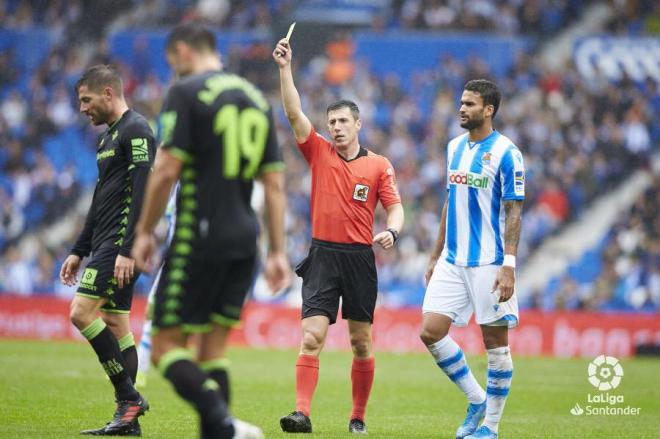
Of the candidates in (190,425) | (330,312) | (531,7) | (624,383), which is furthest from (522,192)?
(531,7)

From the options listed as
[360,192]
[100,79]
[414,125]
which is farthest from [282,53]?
[414,125]

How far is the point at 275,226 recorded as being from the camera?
6562 millimetres

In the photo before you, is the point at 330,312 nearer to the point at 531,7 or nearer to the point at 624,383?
the point at 624,383

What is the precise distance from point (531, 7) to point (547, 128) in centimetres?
497

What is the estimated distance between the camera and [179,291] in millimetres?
6398

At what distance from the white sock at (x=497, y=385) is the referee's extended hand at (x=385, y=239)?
1.27 metres

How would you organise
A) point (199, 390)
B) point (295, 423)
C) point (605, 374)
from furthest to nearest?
point (605, 374) → point (295, 423) → point (199, 390)

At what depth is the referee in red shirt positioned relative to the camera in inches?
376

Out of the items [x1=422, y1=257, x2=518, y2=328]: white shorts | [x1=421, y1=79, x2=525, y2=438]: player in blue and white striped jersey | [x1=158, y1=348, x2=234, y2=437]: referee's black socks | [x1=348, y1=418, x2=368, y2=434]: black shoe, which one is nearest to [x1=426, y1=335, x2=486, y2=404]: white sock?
[x1=421, y1=79, x2=525, y2=438]: player in blue and white striped jersey

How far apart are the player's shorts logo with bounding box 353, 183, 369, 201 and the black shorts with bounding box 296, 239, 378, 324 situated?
441mm

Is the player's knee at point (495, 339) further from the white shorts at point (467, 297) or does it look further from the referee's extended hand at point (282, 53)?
the referee's extended hand at point (282, 53)

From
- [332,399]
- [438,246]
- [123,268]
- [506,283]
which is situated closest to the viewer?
[123,268]

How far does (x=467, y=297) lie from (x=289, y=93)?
2.32m

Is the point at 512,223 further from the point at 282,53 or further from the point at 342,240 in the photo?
the point at 282,53
